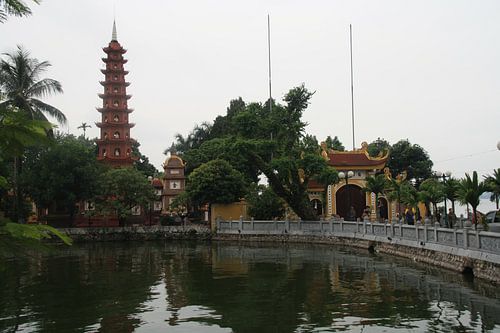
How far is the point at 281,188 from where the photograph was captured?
102ft

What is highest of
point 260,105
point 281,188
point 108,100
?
point 108,100

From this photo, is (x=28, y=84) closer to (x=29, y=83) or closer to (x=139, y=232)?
(x=29, y=83)

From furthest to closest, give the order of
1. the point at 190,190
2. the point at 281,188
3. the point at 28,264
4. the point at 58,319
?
the point at 190,190
the point at 281,188
the point at 28,264
the point at 58,319

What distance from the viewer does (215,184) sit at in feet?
114

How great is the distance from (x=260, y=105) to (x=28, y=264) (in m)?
16.3

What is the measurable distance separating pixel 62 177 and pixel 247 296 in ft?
82.9

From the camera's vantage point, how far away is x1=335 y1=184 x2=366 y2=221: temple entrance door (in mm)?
35219

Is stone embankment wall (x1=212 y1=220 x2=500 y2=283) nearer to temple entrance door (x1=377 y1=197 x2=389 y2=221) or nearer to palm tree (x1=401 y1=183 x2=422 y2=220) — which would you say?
palm tree (x1=401 y1=183 x2=422 y2=220)

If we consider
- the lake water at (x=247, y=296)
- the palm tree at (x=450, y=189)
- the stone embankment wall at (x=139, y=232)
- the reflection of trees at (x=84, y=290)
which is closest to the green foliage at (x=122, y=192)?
the stone embankment wall at (x=139, y=232)

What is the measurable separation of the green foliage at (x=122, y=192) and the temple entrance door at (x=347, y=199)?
1421cm

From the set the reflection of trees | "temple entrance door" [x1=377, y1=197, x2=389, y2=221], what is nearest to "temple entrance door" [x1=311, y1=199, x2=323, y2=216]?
"temple entrance door" [x1=377, y1=197, x2=389, y2=221]

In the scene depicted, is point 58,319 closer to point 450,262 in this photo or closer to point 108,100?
point 450,262

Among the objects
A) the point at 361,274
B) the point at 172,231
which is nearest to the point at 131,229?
the point at 172,231

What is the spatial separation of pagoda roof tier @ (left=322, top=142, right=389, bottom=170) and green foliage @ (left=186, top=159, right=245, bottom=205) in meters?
6.77
